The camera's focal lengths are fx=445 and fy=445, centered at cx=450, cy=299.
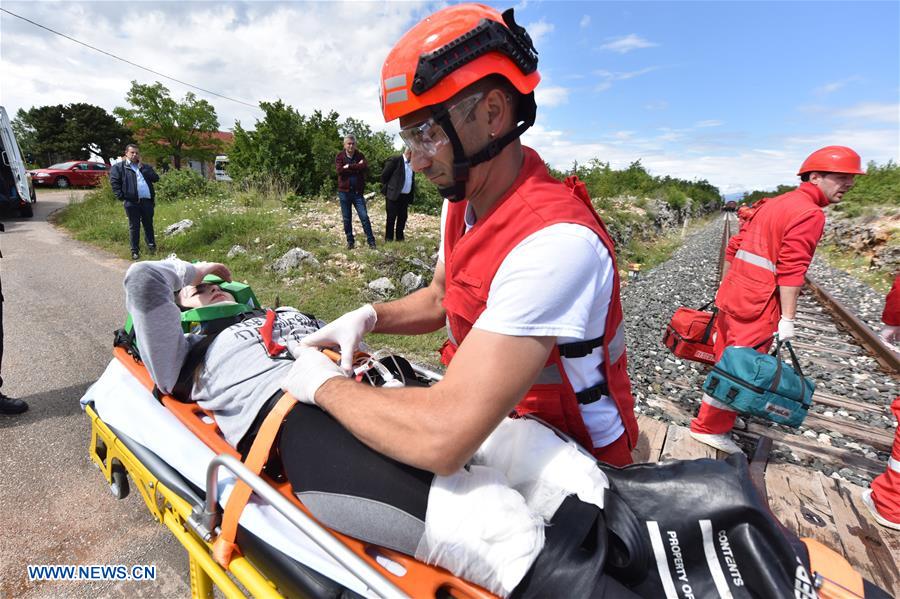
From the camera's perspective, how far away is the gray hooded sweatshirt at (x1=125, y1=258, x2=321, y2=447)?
2053 mm

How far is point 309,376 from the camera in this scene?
1.59 m

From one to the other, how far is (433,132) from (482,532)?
1.25 metres

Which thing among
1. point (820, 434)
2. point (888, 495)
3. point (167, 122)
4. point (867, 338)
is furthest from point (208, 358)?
point (167, 122)

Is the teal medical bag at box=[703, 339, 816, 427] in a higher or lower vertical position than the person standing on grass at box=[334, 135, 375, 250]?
lower

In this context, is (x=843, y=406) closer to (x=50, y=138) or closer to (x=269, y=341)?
(x=269, y=341)

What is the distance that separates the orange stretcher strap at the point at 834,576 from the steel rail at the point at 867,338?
5756mm

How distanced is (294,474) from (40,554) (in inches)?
76.3

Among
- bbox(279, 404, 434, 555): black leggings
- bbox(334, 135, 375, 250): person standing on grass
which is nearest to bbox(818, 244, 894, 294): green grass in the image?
bbox(334, 135, 375, 250): person standing on grass

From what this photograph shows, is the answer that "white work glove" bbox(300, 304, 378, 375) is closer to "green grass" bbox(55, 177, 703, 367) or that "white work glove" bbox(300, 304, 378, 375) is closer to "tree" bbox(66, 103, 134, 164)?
"green grass" bbox(55, 177, 703, 367)

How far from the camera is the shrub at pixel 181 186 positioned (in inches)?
639

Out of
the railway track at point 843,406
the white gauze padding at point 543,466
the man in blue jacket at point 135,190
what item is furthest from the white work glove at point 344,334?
the man in blue jacket at point 135,190

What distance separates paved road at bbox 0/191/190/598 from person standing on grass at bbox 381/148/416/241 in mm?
4865

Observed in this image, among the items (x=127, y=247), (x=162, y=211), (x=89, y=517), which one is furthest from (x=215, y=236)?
(x=89, y=517)

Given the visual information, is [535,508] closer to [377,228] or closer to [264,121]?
[377,228]
